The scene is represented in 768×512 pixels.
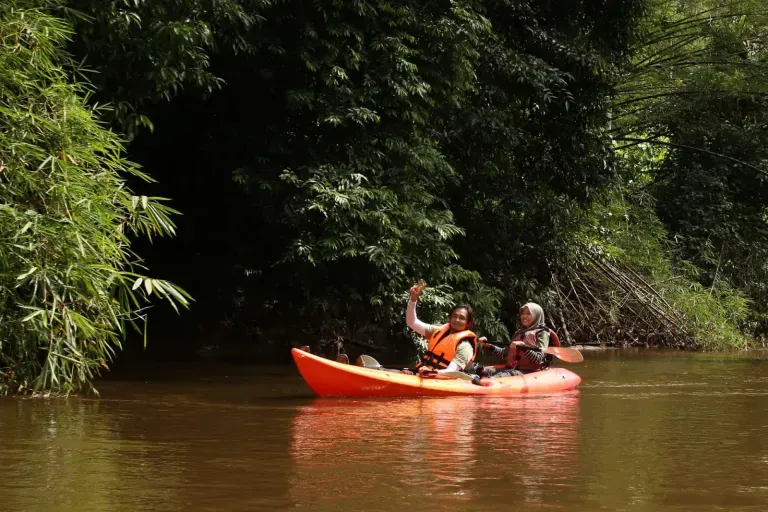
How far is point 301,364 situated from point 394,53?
3.80 meters

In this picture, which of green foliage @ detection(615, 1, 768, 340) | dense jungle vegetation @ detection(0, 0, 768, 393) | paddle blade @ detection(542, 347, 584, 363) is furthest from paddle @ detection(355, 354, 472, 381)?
green foliage @ detection(615, 1, 768, 340)

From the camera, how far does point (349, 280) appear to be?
38.7 ft

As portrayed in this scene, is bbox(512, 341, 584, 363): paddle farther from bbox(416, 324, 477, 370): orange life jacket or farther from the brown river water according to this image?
bbox(416, 324, 477, 370): orange life jacket

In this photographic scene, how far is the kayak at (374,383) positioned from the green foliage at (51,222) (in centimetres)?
122

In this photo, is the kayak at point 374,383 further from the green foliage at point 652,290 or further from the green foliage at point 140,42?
the green foliage at point 652,290

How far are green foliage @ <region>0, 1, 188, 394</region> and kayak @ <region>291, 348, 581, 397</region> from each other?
48.1 inches

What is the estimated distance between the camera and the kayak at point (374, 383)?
28.2 ft

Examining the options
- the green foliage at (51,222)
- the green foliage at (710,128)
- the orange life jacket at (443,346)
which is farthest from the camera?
the green foliage at (710,128)

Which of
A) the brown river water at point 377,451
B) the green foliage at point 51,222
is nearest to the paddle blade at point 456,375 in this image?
the brown river water at point 377,451

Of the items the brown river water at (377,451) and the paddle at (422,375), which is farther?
the paddle at (422,375)

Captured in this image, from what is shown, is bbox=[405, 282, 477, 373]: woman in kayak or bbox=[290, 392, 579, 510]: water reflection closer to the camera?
bbox=[290, 392, 579, 510]: water reflection

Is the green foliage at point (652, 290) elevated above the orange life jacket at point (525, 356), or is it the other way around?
the green foliage at point (652, 290)

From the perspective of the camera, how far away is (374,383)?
28.8 ft

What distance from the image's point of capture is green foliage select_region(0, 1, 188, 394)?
25.9 ft
